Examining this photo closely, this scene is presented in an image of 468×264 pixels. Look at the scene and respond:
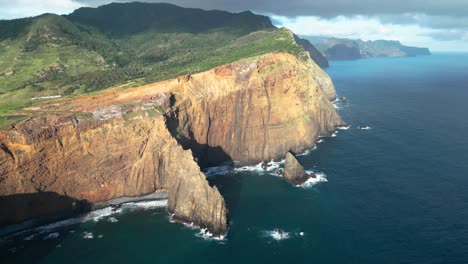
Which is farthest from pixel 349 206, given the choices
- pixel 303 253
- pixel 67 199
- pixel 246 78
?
pixel 67 199

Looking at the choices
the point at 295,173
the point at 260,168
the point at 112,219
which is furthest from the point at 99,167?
the point at 295,173

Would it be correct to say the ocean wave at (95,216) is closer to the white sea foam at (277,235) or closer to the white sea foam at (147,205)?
the white sea foam at (147,205)

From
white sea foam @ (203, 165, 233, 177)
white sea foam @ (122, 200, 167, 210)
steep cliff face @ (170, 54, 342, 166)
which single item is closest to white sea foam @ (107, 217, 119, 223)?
white sea foam @ (122, 200, 167, 210)

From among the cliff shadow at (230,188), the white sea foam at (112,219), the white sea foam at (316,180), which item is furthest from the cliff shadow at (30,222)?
the white sea foam at (316,180)

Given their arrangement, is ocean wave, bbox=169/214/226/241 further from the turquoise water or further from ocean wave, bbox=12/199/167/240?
ocean wave, bbox=12/199/167/240

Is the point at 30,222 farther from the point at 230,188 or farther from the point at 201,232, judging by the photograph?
the point at 230,188

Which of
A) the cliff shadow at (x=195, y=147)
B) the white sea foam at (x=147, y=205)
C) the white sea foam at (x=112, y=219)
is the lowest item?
the white sea foam at (x=112, y=219)

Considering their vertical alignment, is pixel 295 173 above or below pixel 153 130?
below
